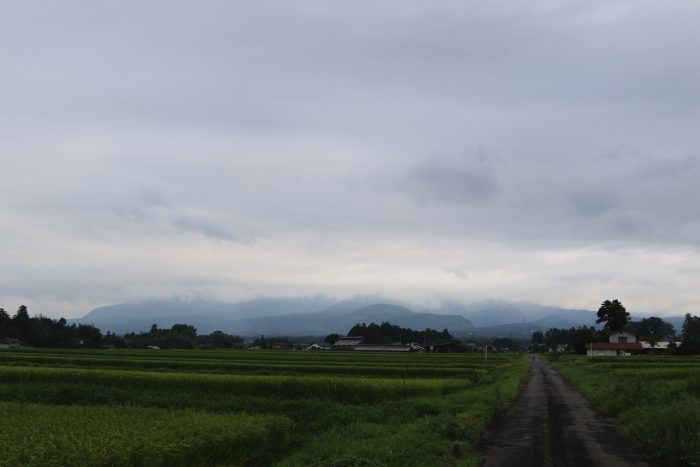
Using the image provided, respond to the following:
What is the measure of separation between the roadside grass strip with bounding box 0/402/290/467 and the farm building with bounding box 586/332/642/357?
97.8m

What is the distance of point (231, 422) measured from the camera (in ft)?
A: 51.6

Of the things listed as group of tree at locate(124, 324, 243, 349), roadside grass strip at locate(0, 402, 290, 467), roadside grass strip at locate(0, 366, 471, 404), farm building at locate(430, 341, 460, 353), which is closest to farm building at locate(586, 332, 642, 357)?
farm building at locate(430, 341, 460, 353)

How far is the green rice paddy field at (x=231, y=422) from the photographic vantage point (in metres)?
11.5

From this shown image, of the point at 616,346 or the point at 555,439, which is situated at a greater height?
the point at 555,439

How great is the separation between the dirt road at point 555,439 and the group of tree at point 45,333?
124029 mm

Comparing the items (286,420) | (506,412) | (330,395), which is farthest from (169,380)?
(506,412)

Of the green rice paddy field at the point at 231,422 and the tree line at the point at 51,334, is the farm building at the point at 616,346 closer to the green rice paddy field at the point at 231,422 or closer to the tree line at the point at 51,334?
the green rice paddy field at the point at 231,422

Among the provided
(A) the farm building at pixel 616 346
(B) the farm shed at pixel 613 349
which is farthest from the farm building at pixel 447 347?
(B) the farm shed at pixel 613 349

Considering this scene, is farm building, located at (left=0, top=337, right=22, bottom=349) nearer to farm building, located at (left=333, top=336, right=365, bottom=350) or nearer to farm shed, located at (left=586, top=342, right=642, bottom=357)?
farm building, located at (left=333, top=336, right=365, bottom=350)

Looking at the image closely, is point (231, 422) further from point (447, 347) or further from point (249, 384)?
point (447, 347)

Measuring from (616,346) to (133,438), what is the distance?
361ft

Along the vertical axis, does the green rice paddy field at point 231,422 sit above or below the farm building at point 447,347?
above

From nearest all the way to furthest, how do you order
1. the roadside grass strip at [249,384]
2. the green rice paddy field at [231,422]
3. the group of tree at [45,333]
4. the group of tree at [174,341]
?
the green rice paddy field at [231,422] → the roadside grass strip at [249,384] → the group of tree at [45,333] → the group of tree at [174,341]

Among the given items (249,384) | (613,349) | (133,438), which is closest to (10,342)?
(249,384)
